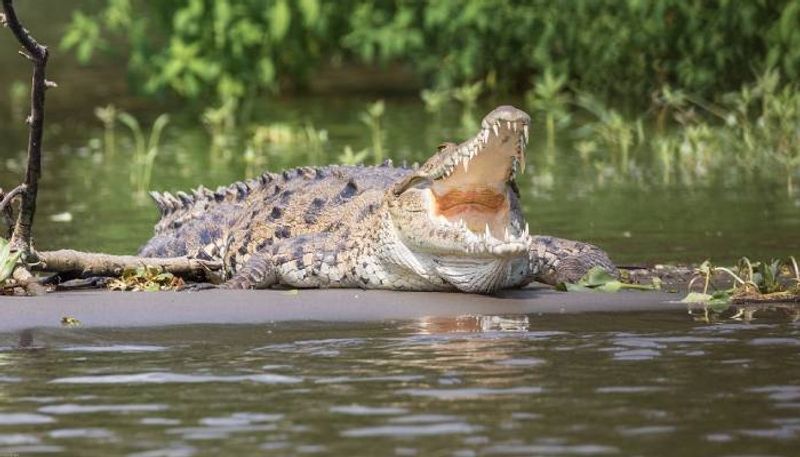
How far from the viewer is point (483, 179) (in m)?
9.49

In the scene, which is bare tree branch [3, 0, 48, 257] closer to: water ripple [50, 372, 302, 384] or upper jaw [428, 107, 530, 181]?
upper jaw [428, 107, 530, 181]

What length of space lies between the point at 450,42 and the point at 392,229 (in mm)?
15839

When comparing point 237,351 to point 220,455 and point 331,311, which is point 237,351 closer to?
point 331,311

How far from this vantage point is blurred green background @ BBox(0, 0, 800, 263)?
14.3 meters

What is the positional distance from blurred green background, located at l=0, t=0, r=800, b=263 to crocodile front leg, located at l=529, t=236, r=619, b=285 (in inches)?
50.9

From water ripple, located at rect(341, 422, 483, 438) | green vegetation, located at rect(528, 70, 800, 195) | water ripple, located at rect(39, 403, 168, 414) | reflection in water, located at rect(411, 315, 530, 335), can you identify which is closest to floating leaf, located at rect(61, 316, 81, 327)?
reflection in water, located at rect(411, 315, 530, 335)

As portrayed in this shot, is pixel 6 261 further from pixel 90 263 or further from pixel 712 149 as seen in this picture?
pixel 712 149

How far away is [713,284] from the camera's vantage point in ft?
33.0

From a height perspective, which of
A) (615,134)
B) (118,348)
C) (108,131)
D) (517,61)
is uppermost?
(517,61)

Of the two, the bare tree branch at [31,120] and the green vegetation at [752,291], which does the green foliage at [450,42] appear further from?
the bare tree branch at [31,120]

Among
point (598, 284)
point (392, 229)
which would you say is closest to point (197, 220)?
point (392, 229)

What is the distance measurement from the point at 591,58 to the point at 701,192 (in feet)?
28.7

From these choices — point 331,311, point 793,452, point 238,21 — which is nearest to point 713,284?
point 331,311

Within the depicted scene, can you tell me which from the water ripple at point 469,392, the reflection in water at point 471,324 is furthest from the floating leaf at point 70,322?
the water ripple at point 469,392
